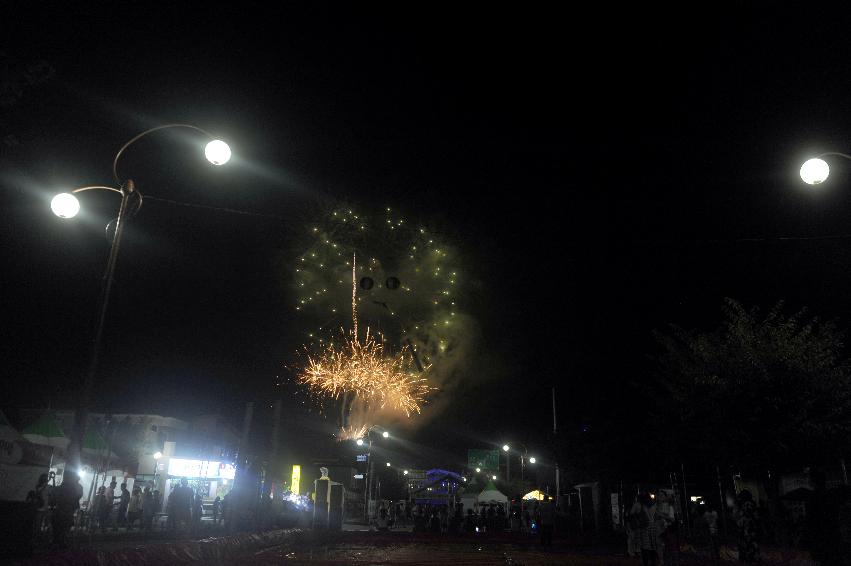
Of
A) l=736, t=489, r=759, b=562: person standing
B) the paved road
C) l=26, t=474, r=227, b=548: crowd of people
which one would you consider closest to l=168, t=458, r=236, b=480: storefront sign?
l=26, t=474, r=227, b=548: crowd of people

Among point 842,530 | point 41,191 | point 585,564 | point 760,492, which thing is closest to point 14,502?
point 41,191

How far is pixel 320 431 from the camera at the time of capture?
54.6 metres

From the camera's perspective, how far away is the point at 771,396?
683 inches

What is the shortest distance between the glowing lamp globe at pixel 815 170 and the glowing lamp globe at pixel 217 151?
10.2m

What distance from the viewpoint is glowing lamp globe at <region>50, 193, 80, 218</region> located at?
11.3 meters

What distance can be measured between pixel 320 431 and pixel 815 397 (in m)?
44.1

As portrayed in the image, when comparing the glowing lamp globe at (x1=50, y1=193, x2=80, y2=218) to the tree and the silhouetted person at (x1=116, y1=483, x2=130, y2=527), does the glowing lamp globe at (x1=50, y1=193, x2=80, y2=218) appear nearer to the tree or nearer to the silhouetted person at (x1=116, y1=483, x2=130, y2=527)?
the silhouetted person at (x1=116, y1=483, x2=130, y2=527)

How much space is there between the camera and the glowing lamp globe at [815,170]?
1017 cm

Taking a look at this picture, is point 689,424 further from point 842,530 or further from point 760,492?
point 842,530

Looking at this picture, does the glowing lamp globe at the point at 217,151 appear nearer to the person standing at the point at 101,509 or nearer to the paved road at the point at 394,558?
the paved road at the point at 394,558

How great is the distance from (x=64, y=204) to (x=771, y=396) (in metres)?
18.5

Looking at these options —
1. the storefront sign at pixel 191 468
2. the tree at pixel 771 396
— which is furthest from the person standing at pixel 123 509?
the tree at pixel 771 396

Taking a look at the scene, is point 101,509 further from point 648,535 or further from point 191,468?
point 648,535

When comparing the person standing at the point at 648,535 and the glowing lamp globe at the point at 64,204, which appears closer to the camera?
the glowing lamp globe at the point at 64,204
